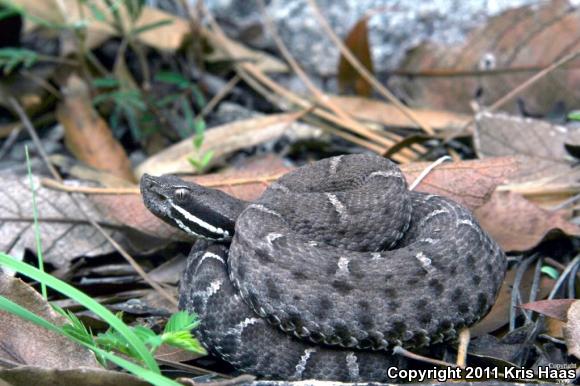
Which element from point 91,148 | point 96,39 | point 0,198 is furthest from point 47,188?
point 96,39

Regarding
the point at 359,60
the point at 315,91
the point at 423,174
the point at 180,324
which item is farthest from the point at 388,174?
the point at 359,60

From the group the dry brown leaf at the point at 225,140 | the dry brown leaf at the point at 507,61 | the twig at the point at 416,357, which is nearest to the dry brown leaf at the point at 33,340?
the twig at the point at 416,357

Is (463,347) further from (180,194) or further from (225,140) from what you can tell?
(225,140)

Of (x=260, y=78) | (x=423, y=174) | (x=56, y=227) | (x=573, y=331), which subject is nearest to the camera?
(x=573, y=331)

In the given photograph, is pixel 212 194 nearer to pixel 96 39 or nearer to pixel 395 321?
pixel 395 321

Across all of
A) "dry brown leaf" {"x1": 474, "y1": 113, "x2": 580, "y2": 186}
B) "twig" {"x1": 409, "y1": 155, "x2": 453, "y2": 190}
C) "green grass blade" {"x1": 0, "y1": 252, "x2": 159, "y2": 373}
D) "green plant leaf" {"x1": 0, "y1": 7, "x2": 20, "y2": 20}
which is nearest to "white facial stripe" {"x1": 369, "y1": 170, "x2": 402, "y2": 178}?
"twig" {"x1": 409, "y1": 155, "x2": 453, "y2": 190}

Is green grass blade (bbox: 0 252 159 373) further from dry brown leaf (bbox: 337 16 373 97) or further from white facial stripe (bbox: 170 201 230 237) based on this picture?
dry brown leaf (bbox: 337 16 373 97)

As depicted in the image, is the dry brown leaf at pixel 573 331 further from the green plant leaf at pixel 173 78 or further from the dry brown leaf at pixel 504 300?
the green plant leaf at pixel 173 78
